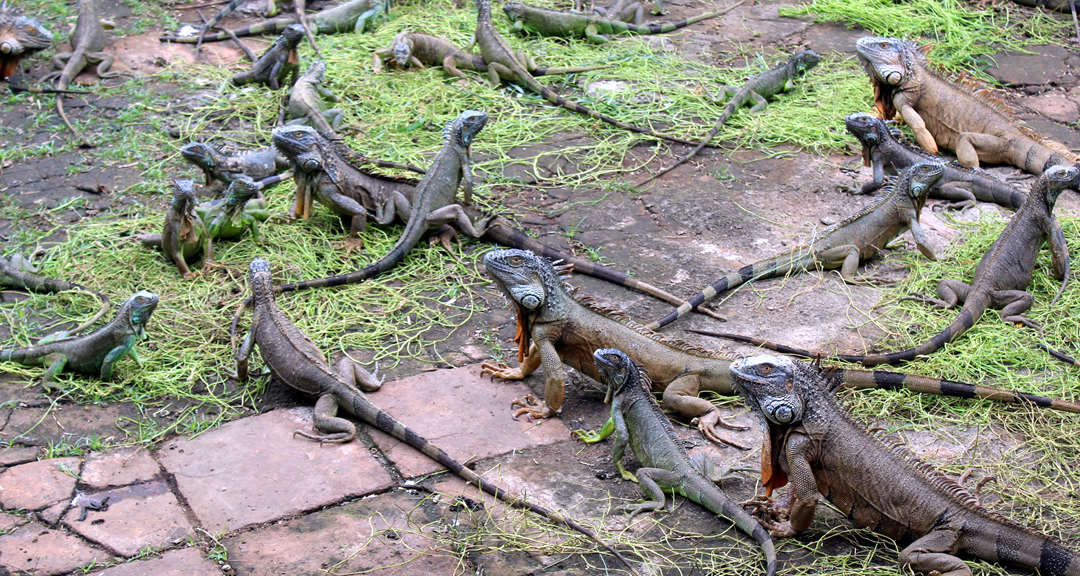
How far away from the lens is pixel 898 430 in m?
4.32

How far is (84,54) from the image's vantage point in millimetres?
8469

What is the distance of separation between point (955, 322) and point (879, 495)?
183cm

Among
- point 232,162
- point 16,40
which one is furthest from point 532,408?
point 16,40

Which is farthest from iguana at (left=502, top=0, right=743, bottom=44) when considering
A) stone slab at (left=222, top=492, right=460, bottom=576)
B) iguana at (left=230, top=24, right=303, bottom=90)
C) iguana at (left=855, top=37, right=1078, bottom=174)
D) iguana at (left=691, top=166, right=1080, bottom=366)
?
stone slab at (left=222, top=492, right=460, bottom=576)

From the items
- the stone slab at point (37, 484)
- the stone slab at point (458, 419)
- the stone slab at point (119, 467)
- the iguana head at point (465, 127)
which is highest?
the iguana head at point (465, 127)

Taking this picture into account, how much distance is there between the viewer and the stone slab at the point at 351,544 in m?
3.52

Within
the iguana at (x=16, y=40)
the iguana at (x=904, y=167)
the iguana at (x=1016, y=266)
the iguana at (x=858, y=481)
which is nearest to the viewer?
the iguana at (x=858, y=481)

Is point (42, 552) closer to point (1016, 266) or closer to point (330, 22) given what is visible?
point (1016, 266)

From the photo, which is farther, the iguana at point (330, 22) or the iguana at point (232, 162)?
the iguana at point (330, 22)

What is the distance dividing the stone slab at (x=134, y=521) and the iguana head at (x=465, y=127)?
3075 millimetres

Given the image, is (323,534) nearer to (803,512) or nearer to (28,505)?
(28,505)

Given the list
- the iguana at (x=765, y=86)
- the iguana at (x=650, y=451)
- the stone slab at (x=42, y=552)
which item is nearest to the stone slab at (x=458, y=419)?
the iguana at (x=650, y=451)

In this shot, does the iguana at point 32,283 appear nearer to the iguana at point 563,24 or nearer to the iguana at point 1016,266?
the iguana at point 1016,266

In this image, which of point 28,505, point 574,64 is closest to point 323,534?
point 28,505
